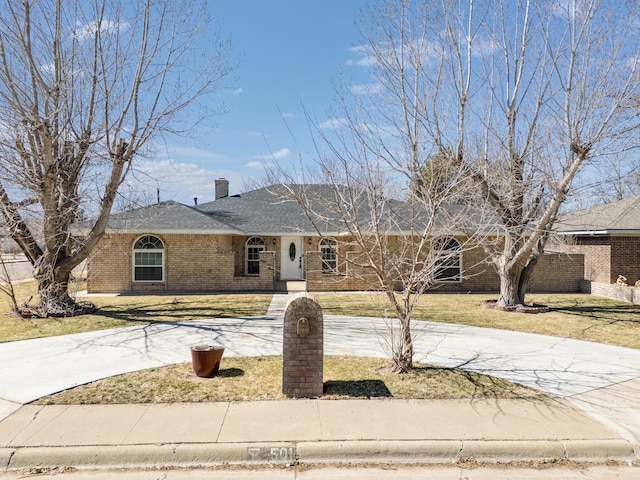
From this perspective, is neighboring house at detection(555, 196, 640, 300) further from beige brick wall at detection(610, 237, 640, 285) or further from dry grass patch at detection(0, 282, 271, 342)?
dry grass patch at detection(0, 282, 271, 342)

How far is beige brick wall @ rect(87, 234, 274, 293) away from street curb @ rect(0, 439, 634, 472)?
13705 mm

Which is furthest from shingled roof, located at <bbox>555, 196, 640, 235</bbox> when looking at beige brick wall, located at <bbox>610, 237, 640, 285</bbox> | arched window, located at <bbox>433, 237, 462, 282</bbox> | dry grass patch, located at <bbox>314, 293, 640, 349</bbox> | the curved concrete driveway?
the curved concrete driveway

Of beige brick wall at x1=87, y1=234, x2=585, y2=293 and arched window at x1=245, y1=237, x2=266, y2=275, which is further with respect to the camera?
arched window at x1=245, y1=237, x2=266, y2=275

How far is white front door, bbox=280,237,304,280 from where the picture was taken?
2180 cm

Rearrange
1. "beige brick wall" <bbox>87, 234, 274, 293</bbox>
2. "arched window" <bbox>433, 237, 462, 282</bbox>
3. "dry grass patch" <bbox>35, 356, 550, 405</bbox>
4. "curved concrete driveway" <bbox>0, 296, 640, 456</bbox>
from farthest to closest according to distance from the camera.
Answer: "beige brick wall" <bbox>87, 234, 274, 293</bbox> < "arched window" <bbox>433, 237, 462, 282</bbox> < "curved concrete driveway" <bbox>0, 296, 640, 456</bbox> < "dry grass patch" <bbox>35, 356, 550, 405</bbox>

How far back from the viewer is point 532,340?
10.1m

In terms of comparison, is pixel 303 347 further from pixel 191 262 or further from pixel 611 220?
pixel 611 220

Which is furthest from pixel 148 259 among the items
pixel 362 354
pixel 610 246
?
pixel 610 246

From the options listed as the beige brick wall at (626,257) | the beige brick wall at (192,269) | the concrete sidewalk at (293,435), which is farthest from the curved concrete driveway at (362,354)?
the beige brick wall at (626,257)

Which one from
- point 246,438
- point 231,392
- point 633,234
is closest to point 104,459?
point 246,438

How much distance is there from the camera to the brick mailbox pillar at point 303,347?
606 centimetres

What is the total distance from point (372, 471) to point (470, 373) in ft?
11.0

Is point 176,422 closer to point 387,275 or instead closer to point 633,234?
point 387,275

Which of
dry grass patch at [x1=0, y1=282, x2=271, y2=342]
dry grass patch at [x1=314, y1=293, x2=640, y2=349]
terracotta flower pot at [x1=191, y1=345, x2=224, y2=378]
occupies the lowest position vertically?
dry grass patch at [x1=314, y1=293, x2=640, y2=349]
